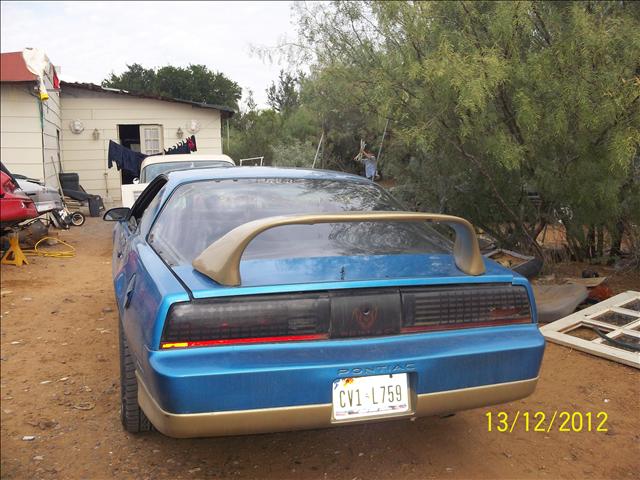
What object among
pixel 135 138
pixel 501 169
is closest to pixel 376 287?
pixel 501 169

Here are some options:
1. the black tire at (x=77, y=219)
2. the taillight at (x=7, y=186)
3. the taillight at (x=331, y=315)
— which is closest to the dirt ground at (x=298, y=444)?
the taillight at (x=7, y=186)

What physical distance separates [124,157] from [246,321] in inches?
486

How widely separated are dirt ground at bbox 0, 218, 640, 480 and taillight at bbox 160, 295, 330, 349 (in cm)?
52

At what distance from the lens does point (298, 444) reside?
9.66ft

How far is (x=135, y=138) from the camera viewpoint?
1691 centimetres

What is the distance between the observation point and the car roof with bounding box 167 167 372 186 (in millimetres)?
3420

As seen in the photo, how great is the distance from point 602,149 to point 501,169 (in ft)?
4.01

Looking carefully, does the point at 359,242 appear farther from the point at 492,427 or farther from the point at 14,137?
the point at 14,137

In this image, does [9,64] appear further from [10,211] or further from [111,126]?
Result: [111,126]

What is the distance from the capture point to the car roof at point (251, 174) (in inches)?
135

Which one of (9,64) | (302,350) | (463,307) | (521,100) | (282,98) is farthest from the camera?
(282,98)

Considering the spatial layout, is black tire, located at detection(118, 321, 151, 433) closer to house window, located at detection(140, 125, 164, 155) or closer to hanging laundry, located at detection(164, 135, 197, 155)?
hanging laundry, located at detection(164, 135, 197, 155)
